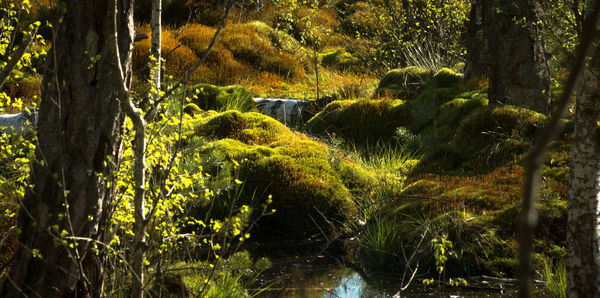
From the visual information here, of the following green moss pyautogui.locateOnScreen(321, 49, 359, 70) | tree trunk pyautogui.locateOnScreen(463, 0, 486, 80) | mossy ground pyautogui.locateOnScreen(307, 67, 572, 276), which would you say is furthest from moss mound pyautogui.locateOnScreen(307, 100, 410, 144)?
green moss pyautogui.locateOnScreen(321, 49, 359, 70)

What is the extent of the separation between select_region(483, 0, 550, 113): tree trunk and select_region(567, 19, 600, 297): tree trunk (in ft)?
11.9

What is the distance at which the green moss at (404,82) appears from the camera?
1015 centimetres

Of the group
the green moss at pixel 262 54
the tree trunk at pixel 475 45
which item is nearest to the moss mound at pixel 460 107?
the tree trunk at pixel 475 45

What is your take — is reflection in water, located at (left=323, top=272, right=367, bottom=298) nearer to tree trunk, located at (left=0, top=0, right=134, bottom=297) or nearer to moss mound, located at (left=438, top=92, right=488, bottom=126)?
tree trunk, located at (left=0, top=0, right=134, bottom=297)

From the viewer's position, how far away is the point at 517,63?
23.1 ft

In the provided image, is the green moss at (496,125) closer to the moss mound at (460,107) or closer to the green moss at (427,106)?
the moss mound at (460,107)

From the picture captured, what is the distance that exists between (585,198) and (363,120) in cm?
605

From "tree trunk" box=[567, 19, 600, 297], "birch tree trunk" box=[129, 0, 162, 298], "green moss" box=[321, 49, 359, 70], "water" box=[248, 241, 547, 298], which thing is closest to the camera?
"birch tree trunk" box=[129, 0, 162, 298]

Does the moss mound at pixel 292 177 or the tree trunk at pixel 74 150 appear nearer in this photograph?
the tree trunk at pixel 74 150

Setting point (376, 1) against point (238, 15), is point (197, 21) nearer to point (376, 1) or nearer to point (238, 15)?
point (238, 15)

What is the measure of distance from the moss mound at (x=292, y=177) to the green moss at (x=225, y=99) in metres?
2.41

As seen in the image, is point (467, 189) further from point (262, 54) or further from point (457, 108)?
point (262, 54)

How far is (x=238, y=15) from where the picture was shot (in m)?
16.5

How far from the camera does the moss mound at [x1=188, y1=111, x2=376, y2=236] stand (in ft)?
22.2
